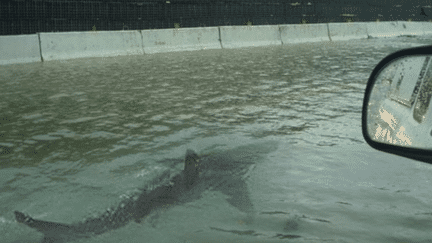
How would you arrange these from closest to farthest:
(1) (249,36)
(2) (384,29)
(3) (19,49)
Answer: (3) (19,49)
(1) (249,36)
(2) (384,29)

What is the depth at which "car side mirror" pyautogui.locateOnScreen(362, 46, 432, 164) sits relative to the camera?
1.67 meters

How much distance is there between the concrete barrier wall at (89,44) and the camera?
13.0 metres

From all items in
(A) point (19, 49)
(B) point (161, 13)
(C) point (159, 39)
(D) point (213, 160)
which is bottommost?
(D) point (213, 160)

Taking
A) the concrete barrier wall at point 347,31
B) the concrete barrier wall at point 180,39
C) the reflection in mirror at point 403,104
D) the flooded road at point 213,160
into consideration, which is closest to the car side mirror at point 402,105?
the reflection in mirror at point 403,104

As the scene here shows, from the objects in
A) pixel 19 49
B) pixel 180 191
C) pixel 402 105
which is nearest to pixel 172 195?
pixel 180 191

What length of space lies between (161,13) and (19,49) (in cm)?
600

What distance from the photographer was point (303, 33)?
67.1 ft

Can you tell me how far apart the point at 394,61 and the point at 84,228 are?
206 centimetres

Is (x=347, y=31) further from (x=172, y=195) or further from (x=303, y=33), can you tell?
(x=172, y=195)

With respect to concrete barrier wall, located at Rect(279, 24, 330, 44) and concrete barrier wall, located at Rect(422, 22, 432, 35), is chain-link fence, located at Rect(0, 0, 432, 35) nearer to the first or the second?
concrete barrier wall, located at Rect(279, 24, 330, 44)

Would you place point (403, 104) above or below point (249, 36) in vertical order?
above

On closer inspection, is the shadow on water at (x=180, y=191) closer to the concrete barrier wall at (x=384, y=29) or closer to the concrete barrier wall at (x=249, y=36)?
the concrete barrier wall at (x=249, y=36)

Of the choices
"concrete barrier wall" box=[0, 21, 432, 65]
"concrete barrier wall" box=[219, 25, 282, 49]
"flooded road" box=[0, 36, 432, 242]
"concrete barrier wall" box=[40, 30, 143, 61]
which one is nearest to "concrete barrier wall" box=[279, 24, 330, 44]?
"concrete barrier wall" box=[0, 21, 432, 65]

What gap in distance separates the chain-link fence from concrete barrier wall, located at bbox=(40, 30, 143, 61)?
2.52 ft
